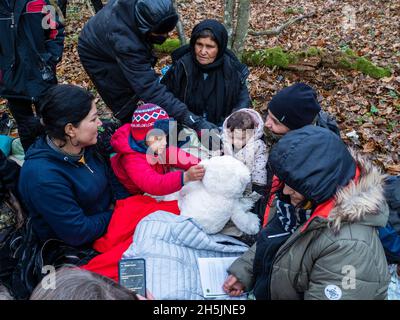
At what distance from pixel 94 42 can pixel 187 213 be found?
194 cm

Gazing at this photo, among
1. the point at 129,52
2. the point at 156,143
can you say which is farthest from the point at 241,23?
the point at 156,143

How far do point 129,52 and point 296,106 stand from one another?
1.57m

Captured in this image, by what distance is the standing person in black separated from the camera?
3723mm

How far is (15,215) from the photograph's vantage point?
2.96m

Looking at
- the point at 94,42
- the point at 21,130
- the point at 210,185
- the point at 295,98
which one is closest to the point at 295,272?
the point at 210,185

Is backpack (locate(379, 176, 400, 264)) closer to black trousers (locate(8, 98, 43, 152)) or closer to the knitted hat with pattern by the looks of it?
the knitted hat with pattern

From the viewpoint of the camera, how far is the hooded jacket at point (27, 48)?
12.2 feet

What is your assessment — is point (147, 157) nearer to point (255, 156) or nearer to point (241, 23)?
point (255, 156)

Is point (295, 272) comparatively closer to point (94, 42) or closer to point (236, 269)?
point (236, 269)

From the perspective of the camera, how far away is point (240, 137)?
3512 mm

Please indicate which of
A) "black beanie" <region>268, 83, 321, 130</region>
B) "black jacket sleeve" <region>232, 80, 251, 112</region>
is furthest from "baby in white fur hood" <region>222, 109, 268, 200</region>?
"black jacket sleeve" <region>232, 80, 251, 112</region>

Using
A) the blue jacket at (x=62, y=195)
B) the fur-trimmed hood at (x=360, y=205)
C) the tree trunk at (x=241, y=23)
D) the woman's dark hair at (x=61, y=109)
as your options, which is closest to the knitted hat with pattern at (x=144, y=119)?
the blue jacket at (x=62, y=195)

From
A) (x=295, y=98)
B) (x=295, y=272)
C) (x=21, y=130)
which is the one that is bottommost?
(x=295, y=272)

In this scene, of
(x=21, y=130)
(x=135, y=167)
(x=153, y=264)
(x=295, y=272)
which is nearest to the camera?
(x=295, y=272)
